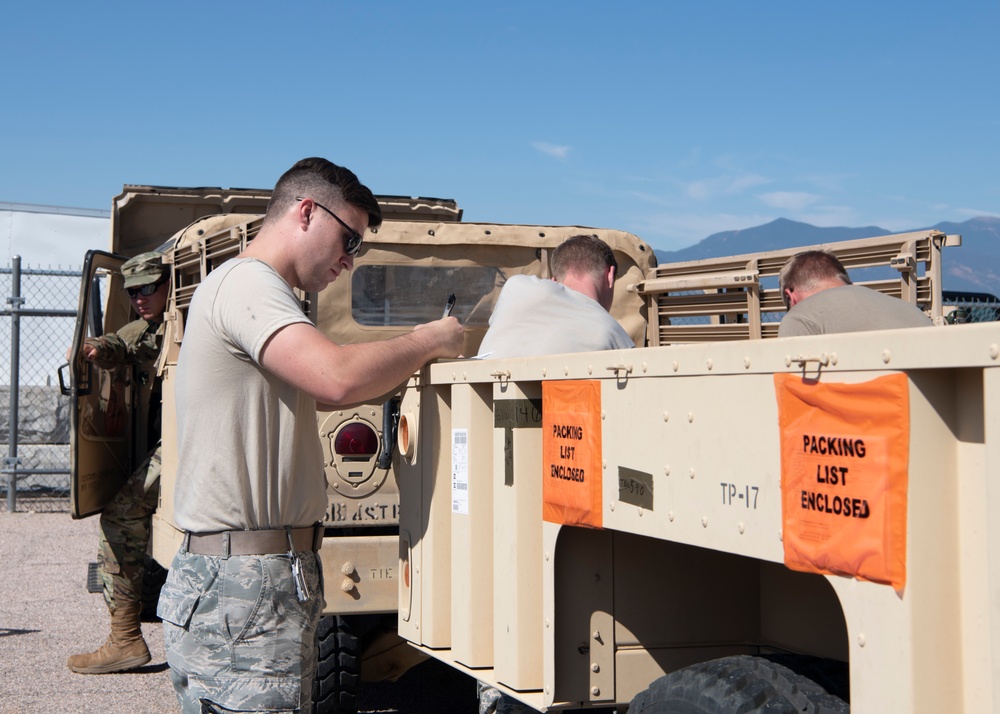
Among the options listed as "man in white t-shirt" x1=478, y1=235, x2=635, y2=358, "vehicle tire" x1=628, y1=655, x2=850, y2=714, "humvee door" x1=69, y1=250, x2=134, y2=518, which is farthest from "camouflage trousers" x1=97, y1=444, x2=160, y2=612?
"vehicle tire" x1=628, y1=655, x2=850, y2=714

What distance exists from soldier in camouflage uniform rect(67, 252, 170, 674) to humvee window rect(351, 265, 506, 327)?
156cm

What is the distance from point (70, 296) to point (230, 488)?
457 inches

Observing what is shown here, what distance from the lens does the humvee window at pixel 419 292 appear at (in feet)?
16.6

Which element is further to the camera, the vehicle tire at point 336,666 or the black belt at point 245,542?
the vehicle tire at point 336,666

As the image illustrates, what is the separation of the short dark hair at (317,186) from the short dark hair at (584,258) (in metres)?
1.49

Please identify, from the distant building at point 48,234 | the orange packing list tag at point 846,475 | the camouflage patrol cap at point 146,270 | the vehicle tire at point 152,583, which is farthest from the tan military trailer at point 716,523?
the distant building at point 48,234

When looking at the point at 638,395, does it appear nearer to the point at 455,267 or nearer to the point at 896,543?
the point at 896,543

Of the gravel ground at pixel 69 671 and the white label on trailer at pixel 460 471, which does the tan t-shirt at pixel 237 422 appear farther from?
the gravel ground at pixel 69 671

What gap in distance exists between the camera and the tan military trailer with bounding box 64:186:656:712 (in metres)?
4.55

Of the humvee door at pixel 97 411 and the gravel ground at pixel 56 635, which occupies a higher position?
the humvee door at pixel 97 411

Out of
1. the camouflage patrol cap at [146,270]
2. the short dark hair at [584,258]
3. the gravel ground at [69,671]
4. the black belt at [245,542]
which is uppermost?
the camouflage patrol cap at [146,270]

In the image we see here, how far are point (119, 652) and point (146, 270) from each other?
2.05 m

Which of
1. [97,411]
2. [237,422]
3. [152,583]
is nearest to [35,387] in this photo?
[152,583]

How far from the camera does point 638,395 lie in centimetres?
240
